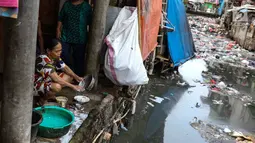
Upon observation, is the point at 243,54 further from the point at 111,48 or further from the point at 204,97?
the point at 111,48

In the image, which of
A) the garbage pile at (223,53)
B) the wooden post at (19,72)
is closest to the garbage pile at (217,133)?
the wooden post at (19,72)

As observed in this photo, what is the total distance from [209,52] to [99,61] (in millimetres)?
9817

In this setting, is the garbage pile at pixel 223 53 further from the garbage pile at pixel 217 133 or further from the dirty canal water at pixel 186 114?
the garbage pile at pixel 217 133

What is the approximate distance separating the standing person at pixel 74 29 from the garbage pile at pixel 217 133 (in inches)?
103

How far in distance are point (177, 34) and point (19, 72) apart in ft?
23.1

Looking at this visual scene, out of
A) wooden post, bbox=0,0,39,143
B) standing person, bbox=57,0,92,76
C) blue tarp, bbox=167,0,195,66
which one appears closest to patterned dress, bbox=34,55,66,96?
standing person, bbox=57,0,92,76

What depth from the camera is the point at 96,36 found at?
14.2 ft

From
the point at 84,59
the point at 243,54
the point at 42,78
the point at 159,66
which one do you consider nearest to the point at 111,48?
the point at 84,59

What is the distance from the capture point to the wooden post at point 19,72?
2066 millimetres

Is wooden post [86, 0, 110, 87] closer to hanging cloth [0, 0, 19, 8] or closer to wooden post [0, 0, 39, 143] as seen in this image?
wooden post [0, 0, 39, 143]

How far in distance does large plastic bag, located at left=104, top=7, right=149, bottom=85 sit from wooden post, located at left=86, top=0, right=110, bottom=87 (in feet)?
0.51

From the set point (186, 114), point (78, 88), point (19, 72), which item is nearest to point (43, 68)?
point (78, 88)

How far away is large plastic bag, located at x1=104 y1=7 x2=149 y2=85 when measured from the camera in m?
4.13

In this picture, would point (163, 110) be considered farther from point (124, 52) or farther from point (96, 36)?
point (96, 36)
